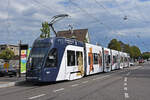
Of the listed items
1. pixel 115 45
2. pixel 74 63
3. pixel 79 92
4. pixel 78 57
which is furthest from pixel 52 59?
pixel 115 45

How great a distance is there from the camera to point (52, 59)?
14.8 metres

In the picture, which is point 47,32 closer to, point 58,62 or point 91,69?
point 91,69

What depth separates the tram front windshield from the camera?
567 inches

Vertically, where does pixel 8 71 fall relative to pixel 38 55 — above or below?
below

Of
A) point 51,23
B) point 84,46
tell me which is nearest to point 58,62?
point 84,46

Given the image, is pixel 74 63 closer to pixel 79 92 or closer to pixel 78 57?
pixel 78 57

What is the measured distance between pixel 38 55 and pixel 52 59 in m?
0.96

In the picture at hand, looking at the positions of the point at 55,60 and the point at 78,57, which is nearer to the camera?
the point at 55,60

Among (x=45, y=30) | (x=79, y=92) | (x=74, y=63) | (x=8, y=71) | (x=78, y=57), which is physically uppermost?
(x=45, y=30)

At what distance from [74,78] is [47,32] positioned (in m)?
19.4

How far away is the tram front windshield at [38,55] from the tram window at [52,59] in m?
0.37

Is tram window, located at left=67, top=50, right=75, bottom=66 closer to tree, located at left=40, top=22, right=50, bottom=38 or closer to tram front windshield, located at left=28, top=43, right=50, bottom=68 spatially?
tram front windshield, located at left=28, top=43, right=50, bottom=68

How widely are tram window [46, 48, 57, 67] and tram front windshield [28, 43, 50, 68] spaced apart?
37 cm

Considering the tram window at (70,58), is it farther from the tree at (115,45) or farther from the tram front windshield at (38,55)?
the tree at (115,45)
